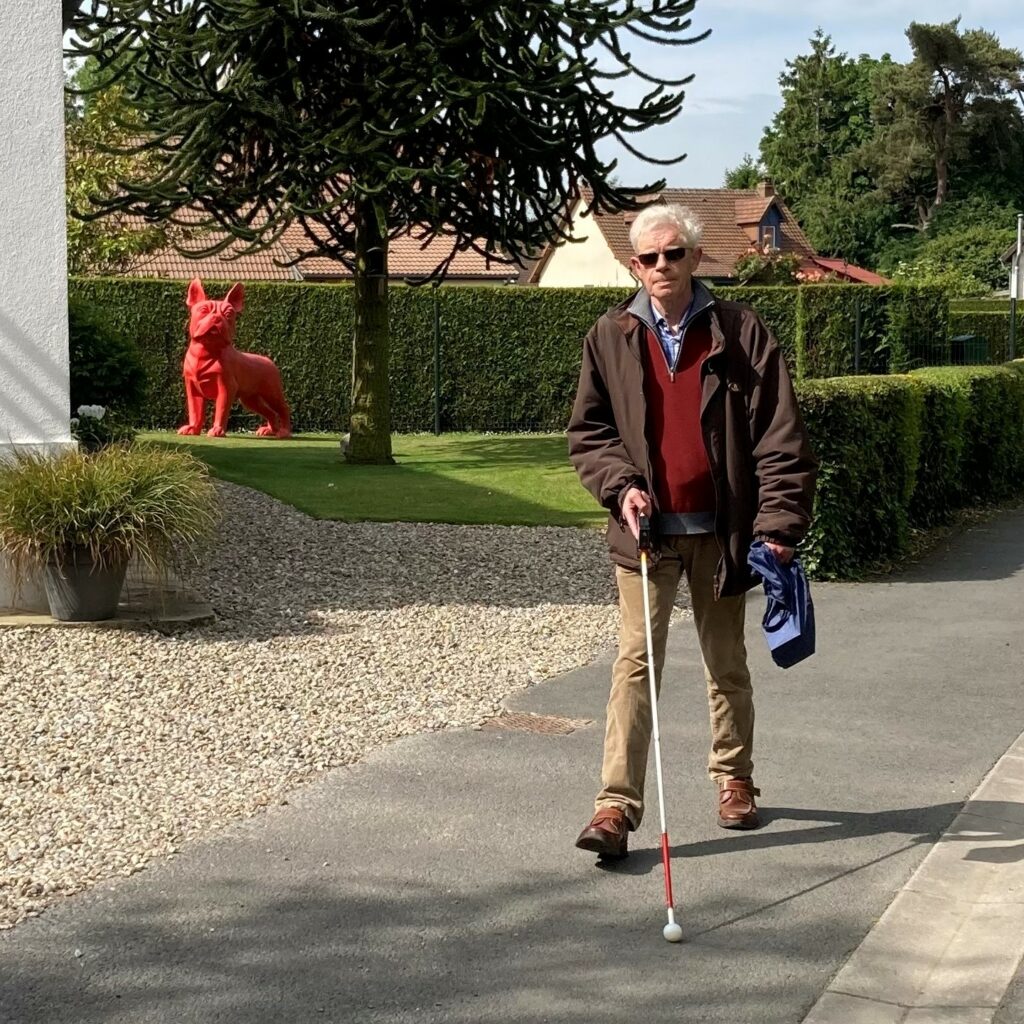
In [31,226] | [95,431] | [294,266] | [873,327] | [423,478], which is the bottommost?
[423,478]

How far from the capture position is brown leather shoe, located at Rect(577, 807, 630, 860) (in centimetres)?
491

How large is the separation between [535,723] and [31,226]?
4121 mm

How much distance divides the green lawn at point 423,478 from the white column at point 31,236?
16.1ft

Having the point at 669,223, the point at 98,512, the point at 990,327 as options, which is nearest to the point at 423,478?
the point at 98,512

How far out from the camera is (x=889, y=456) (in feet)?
38.2

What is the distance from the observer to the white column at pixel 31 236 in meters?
8.52

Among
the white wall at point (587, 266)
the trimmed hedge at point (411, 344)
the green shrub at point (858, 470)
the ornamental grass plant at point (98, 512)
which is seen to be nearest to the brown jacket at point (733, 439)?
the ornamental grass plant at point (98, 512)

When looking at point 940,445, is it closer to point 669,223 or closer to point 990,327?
point 669,223

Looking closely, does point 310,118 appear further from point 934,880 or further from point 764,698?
point 934,880

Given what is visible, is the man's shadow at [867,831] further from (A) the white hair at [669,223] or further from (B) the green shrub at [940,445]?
(B) the green shrub at [940,445]

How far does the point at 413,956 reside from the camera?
13.7ft

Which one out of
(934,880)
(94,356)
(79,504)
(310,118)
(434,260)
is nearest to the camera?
(934,880)

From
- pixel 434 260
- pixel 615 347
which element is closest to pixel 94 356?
pixel 615 347

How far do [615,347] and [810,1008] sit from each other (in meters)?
2.15
